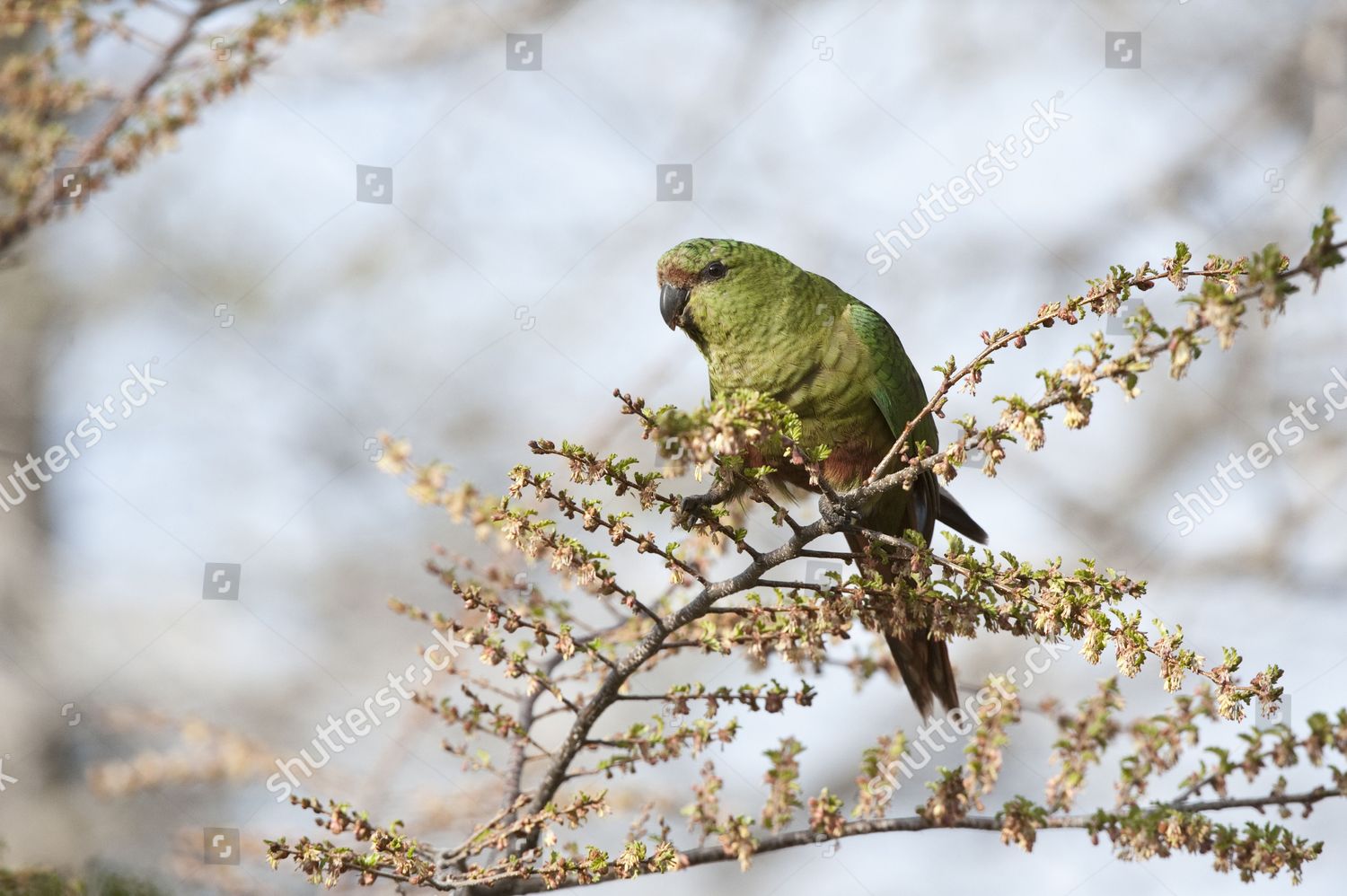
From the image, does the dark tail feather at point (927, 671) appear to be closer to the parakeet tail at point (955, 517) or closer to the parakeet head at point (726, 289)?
the parakeet tail at point (955, 517)

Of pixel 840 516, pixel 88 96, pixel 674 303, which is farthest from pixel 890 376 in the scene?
pixel 88 96

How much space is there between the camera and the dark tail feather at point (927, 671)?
107 inches

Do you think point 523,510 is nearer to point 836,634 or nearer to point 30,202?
point 836,634

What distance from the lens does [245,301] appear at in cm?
895

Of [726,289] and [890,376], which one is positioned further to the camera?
[726,289]

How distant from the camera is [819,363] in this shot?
2.91 m

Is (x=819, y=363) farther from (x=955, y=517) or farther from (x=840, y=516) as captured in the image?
(x=840, y=516)

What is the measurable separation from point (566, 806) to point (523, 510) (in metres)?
0.55

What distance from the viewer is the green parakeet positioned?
2.88 meters

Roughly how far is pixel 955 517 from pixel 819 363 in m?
0.62

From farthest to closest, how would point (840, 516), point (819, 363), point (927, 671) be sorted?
point (819, 363) → point (927, 671) → point (840, 516)

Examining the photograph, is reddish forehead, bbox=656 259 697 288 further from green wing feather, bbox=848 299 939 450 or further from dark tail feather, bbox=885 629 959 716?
dark tail feather, bbox=885 629 959 716

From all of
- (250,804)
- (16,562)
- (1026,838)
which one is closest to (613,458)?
(1026,838)

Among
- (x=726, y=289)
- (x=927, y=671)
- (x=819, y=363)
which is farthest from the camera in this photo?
(x=726, y=289)
